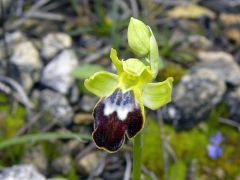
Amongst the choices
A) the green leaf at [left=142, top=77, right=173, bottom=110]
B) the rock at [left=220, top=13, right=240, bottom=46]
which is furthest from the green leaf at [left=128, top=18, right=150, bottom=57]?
the rock at [left=220, top=13, right=240, bottom=46]

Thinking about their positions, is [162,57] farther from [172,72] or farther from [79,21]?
[79,21]

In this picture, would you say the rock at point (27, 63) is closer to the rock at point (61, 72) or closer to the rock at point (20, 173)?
the rock at point (61, 72)

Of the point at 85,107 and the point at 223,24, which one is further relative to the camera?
the point at 223,24

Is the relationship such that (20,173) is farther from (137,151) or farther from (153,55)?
(153,55)

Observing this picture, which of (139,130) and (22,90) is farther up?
(139,130)

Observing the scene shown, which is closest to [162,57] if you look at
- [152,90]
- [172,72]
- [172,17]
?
[172,72]

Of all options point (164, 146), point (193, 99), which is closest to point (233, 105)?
point (193, 99)

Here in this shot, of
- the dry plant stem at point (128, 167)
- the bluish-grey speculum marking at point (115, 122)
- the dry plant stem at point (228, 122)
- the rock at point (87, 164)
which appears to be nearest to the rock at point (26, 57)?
the rock at point (87, 164)

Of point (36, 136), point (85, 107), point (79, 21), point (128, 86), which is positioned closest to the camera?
point (128, 86)
